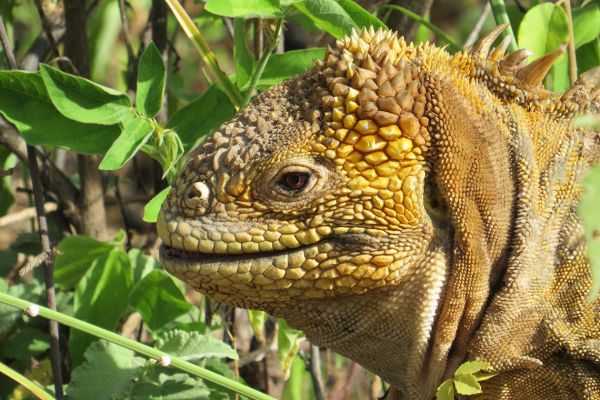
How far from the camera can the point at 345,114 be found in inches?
117

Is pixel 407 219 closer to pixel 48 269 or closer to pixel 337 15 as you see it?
pixel 337 15

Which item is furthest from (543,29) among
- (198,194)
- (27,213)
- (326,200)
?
(27,213)

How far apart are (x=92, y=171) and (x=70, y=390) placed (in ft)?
4.37

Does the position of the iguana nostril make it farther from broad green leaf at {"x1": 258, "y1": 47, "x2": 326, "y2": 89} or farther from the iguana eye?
broad green leaf at {"x1": 258, "y1": 47, "x2": 326, "y2": 89}

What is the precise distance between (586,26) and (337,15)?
103cm

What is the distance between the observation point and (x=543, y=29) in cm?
388

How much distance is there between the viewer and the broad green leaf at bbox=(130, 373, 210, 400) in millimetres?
3758

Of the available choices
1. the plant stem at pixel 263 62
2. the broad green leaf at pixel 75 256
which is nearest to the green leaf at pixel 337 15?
the plant stem at pixel 263 62

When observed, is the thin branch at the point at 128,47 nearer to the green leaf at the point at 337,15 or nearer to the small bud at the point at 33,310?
the green leaf at the point at 337,15

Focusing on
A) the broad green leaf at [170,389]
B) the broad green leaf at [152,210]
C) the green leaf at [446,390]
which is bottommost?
the broad green leaf at [170,389]

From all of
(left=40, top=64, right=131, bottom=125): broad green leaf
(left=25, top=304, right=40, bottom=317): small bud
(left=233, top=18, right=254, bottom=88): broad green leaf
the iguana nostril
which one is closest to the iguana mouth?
the iguana nostril

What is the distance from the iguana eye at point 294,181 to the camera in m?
2.96

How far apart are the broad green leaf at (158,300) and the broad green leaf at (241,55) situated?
871 mm

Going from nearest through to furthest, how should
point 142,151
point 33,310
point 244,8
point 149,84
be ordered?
1. point 33,310
2. point 244,8
3. point 149,84
4. point 142,151
